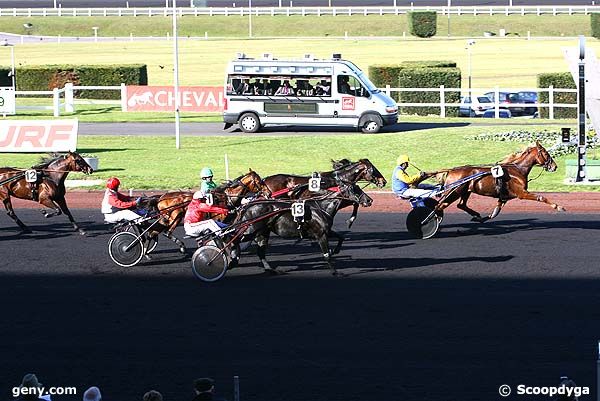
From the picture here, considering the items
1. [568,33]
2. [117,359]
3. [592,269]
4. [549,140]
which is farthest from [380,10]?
[117,359]

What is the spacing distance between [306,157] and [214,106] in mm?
14212

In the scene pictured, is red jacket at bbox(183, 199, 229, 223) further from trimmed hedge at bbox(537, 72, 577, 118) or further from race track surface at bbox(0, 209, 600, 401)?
trimmed hedge at bbox(537, 72, 577, 118)

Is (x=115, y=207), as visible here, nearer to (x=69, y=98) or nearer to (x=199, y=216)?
(x=199, y=216)

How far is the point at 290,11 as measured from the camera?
3127 inches

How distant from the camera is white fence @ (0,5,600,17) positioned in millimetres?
76562

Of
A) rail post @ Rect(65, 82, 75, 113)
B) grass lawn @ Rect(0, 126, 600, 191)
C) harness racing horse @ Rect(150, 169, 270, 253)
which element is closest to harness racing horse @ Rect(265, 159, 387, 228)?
harness racing horse @ Rect(150, 169, 270, 253)

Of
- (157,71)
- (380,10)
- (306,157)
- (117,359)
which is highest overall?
(380,10)

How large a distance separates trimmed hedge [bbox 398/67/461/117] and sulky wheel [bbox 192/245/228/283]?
2657 cm

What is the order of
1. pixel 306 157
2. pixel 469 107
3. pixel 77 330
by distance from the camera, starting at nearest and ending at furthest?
pixel 77 330 → pixel 306 157 → pixel 469 107

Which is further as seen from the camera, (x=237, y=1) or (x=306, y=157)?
(x=237, y=1)

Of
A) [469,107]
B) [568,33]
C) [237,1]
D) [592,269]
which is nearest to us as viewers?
[592,269]

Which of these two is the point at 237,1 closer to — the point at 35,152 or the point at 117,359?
the point at 35,152

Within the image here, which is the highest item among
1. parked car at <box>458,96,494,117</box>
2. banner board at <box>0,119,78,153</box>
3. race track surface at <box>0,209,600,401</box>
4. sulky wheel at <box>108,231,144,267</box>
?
parked car at <box>458,96,494,117</box>

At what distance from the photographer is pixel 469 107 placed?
135 feet
